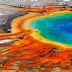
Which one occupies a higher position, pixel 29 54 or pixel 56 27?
pixel 56 27

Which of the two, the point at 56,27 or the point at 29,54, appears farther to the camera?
the point at 56,27

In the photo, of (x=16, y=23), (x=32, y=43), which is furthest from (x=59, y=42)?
(x=16, y=23)

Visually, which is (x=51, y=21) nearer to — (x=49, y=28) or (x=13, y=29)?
(x=49, y=28)

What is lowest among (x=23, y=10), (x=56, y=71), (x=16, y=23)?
(x=56, y=71)

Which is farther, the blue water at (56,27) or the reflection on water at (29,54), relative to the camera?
the blue water at (56,27)

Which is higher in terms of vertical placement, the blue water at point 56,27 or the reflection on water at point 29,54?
the blue water at point 56,27

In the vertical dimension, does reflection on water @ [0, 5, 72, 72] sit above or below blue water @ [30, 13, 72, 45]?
below

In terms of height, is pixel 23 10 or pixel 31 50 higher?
pixel 23 10

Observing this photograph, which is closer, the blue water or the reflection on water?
the reflection on water
